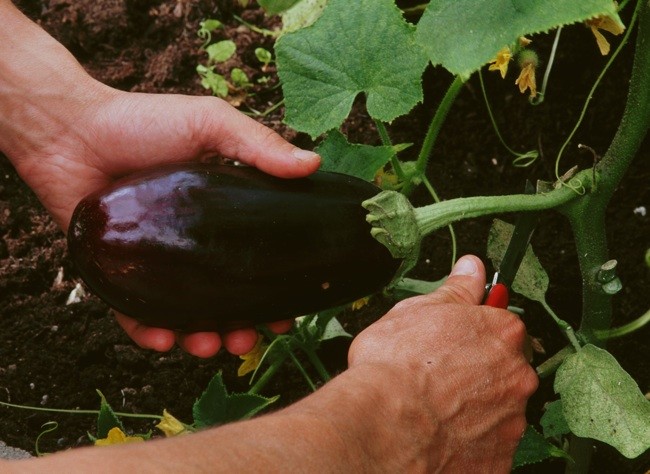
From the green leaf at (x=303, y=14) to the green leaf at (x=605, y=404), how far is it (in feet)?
3.42

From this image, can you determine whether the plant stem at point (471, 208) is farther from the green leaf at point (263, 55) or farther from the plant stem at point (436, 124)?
the green leaf at point (263, 55)

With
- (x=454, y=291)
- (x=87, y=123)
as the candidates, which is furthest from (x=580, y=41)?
(x=87, y=123)

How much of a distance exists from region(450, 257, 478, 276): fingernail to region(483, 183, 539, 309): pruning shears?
1.7 inches

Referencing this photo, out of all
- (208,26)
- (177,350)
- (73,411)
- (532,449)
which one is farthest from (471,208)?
(208,26)

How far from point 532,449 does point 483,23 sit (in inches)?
31.4

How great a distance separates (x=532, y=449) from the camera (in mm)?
1474

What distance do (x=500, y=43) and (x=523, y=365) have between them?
528 mm

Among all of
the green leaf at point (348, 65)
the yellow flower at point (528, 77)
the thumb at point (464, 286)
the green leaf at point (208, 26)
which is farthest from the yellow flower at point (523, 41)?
the green leaf at point (208, 26)

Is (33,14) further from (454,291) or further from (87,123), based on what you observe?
(454,291)

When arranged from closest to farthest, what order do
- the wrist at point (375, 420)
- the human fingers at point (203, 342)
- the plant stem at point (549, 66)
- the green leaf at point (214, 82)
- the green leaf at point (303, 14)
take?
the wrist at point (375, 420) → the human fingers at point (203, 342) → the plant stem at point (549, 66) → the green leaf at point (303, 14) → the green leaf at point (214, 82)

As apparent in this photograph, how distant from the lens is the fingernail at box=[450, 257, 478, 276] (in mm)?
1376

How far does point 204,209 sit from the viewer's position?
3.87 feet

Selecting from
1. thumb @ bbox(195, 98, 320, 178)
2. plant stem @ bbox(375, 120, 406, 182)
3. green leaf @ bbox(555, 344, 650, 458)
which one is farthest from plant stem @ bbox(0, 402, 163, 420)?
green leaf @ bbox(555, 344, 650, 458)

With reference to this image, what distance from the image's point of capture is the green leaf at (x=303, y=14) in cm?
195
